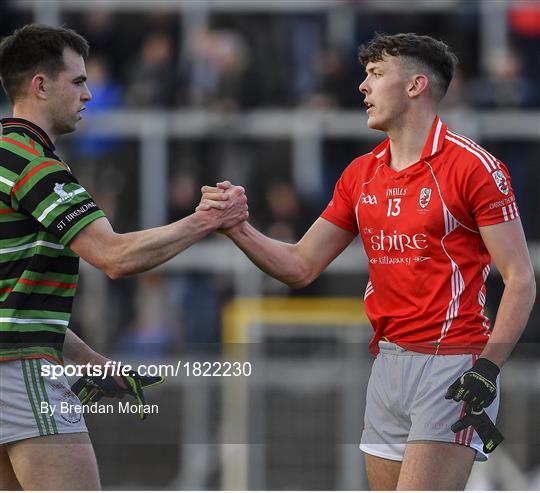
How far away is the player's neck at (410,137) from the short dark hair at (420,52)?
166mm

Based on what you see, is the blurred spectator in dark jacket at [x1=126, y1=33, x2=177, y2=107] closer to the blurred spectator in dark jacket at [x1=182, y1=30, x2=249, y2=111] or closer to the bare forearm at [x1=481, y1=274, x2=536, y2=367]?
the blurred spectator in dark jacket at [x1=182, y1=30, x2=249, y2=111]

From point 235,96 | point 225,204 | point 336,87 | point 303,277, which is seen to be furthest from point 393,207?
point 336,87

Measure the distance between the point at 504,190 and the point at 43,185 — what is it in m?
1.90

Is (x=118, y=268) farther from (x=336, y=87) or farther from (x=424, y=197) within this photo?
(x=336, y=87)

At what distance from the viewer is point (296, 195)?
35.0 ft

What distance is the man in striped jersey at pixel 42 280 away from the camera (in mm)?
5289

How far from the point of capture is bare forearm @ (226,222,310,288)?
6.09 meters

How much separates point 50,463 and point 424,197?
6.23 ft

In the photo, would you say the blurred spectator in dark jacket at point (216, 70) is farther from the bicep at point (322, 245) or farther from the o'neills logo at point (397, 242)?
the o'neills logo at point (397, 242)

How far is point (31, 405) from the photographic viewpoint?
209 inches

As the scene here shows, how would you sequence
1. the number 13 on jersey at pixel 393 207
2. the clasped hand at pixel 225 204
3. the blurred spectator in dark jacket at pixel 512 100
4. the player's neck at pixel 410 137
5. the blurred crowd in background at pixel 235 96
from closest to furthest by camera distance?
the number 13 on jersey at pixel 393 207 → the player's neck at pixel 410 137 → the clasped hand at pixel 225 204 → the blurred crowd in background at pixel 235 96 → the blurred spectator in dark jacket at pixel 512 100

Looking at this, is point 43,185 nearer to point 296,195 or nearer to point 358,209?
point 358,209

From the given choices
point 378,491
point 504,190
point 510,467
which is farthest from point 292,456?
point 504,190

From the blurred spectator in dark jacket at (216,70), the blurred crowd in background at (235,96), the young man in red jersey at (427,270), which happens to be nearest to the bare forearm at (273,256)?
the young man in red jersey at (427,270)
